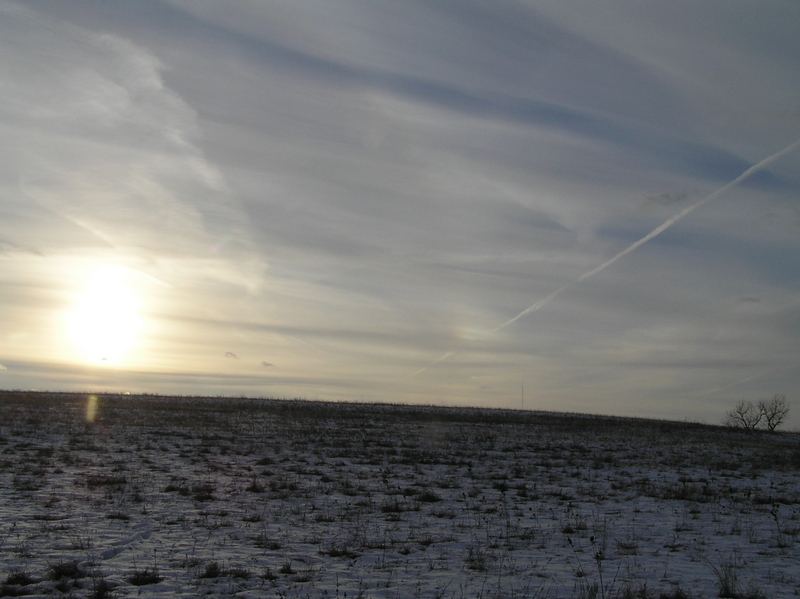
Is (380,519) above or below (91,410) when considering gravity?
above

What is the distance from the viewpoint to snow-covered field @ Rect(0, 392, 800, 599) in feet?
28.0

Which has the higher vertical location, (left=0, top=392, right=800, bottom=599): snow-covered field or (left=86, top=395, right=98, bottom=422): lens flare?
(left=0, top=392, right=800, bottom=599): snow-covered field

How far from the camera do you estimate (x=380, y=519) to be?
12.6 meters

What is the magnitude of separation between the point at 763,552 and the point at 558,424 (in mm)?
33647

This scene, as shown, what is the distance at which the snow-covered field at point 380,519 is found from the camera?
853 cm

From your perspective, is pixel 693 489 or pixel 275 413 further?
pixel 275 413

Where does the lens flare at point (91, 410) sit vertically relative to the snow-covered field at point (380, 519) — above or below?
below

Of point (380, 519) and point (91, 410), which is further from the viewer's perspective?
point (91, 410)

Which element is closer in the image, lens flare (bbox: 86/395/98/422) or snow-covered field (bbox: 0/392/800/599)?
snow-covered field (bbox: 0/392/800/599)

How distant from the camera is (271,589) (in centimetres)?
824

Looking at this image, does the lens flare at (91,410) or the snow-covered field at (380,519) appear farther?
the lens flare at (91,410)

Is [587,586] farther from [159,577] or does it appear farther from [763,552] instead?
[159,577]

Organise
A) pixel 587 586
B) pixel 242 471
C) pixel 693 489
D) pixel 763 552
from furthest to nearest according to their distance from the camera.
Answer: pixel 242 471
pixel 693 489
pixel 763 552
pixel 587 586

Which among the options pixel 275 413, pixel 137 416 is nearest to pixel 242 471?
pixel 137 416
